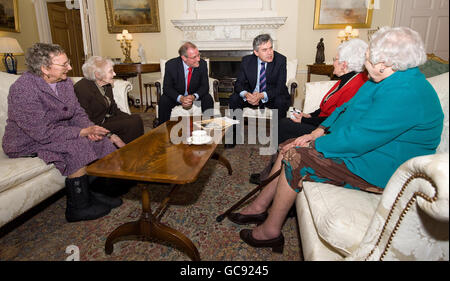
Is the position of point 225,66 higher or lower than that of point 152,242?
higher

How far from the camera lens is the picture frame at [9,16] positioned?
5150 millimetres

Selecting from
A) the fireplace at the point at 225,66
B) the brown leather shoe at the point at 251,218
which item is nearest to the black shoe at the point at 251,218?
the brown leather shoe at the point at 251,218

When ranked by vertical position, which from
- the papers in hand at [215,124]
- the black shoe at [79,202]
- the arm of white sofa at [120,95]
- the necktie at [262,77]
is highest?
the necktie at [262,77]

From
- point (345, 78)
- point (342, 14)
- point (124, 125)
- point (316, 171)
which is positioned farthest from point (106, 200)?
point (342, 14)

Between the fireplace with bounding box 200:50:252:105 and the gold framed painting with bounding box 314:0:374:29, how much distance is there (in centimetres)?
155

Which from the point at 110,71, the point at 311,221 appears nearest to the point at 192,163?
the point at 311,221

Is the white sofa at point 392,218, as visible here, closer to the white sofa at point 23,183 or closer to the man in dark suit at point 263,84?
the white sofa at point 23,183

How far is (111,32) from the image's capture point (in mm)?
6184

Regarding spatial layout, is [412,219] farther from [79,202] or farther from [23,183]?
[23,183]

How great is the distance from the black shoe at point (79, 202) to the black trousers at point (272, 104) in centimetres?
204

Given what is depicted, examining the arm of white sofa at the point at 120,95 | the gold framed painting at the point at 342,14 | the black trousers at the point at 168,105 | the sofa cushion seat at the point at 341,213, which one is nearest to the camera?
the sofa cushion seat at the point at 341,213

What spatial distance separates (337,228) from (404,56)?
850 mm

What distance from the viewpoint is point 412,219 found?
825mm

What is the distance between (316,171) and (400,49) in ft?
2.31
